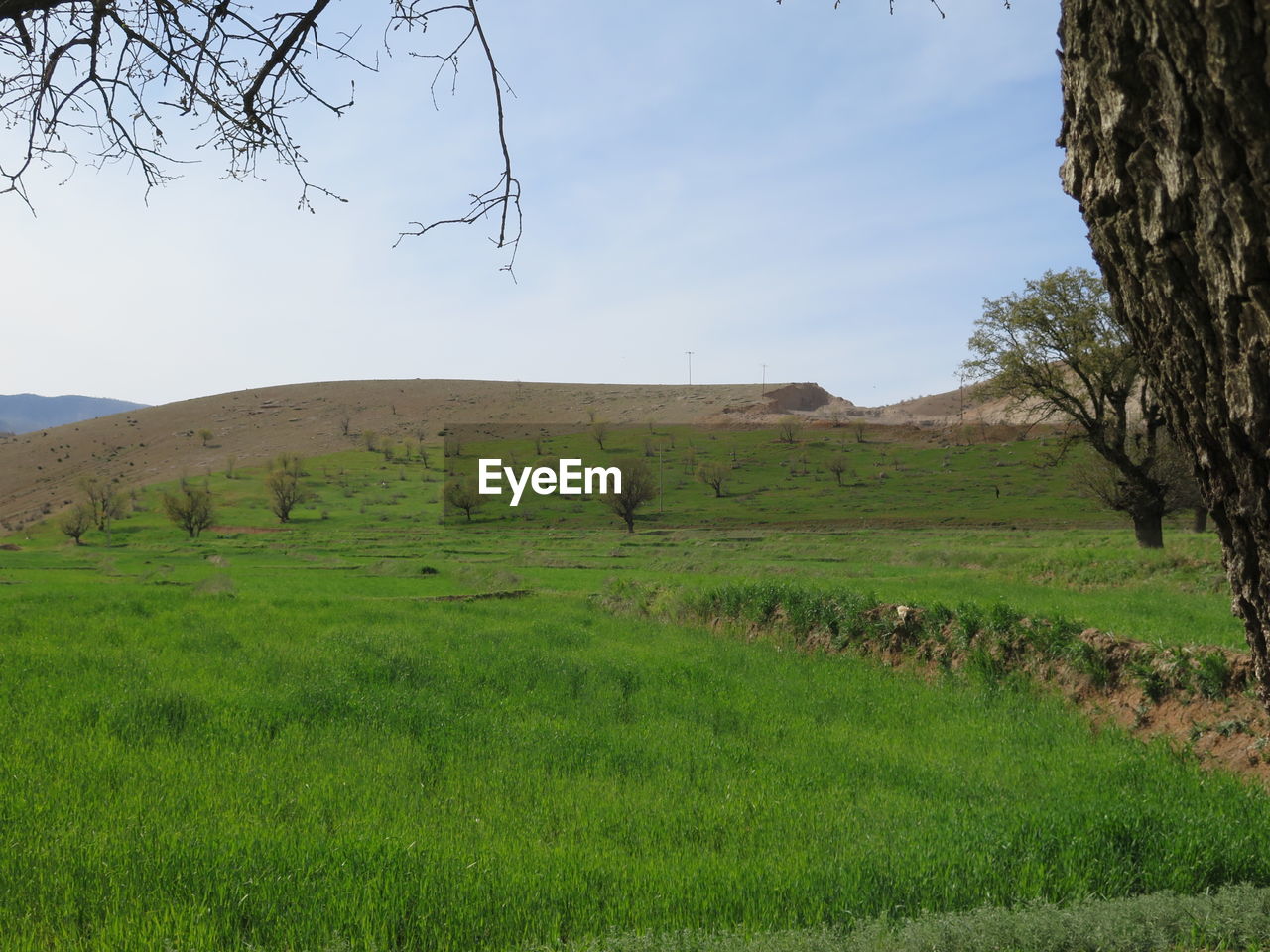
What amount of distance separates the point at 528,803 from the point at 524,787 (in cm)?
41

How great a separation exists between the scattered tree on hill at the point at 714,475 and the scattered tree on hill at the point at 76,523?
2188 inches

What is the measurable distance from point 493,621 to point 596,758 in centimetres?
1158

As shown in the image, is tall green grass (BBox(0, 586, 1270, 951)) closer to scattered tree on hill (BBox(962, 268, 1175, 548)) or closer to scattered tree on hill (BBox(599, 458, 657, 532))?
scattered tree on hill (BBox(962, 268, 1175, 548))

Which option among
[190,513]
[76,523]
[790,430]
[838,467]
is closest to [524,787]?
[190,513]

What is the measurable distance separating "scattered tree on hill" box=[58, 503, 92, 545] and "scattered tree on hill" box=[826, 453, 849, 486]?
221ft

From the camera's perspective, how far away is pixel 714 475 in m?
85.2

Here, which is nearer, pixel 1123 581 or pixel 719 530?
pixel 1123 581

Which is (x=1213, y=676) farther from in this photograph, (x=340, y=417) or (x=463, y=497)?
(x=340, y=417)

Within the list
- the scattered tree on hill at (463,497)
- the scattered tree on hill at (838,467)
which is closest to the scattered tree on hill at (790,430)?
the scattered tree on hill at (838,467)

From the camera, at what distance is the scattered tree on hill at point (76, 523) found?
238ft

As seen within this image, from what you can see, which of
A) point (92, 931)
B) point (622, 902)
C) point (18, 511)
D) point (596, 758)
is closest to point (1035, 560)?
point (596, 758)

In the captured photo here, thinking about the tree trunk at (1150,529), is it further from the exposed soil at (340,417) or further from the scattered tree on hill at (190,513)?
the scattered tree on hill at (190,513)

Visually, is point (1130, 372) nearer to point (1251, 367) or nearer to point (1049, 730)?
point (1049, 730)

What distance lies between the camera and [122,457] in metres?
118
